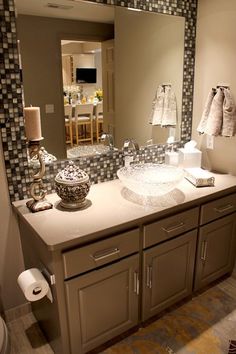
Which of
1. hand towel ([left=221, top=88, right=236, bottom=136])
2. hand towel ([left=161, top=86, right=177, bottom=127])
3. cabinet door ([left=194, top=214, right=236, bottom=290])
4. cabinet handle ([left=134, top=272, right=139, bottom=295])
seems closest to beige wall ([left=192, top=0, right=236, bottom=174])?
hand towel ([left=221, top=88, right=236, bottom=136])

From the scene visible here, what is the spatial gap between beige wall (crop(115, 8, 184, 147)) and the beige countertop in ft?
1.57

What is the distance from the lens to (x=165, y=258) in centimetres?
173

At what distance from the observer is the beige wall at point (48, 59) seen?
1.61 metres

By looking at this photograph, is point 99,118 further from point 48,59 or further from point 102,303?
point 102,303

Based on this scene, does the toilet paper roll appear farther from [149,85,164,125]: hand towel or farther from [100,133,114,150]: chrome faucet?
[149,85,164,125]: hand towel

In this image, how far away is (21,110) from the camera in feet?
5.29

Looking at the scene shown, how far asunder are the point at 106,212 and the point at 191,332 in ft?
3.08

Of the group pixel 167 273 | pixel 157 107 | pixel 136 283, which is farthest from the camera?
pixel 157 107

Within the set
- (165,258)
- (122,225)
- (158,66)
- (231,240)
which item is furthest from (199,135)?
(122,225)

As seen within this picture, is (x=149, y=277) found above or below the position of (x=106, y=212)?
below

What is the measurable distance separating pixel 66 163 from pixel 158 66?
100 cm

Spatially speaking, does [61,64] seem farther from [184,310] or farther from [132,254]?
[184,310]

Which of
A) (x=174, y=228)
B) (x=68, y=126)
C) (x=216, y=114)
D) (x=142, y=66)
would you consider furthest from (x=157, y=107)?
(x=174, y=228)

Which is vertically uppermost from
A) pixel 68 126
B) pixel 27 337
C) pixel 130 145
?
pixel 68 126
